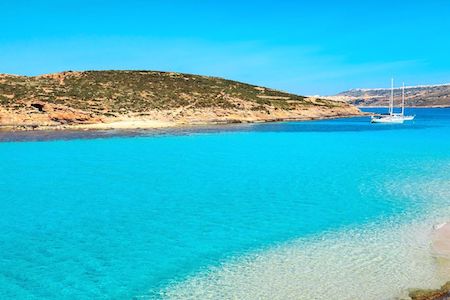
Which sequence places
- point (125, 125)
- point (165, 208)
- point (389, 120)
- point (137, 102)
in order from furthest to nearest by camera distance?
point (389, 120)
point (137, 102)
point (125, 125)
point (165, 208)

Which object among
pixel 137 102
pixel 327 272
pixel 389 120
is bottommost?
pixel 327 272

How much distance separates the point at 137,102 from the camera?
103 m

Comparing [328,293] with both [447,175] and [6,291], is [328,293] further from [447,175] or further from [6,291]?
[447,175]

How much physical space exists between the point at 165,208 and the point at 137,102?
83.4m

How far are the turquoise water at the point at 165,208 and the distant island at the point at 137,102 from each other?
45458 mm

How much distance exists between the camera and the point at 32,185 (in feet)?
97.2

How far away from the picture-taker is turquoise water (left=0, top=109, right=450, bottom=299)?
1396cm

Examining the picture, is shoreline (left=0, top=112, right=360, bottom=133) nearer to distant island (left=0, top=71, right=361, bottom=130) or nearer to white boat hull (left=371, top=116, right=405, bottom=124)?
distant island (left=0, top=71, right=361, bottom=130)

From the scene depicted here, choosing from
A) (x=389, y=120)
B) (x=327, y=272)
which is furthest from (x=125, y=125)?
(x=327, y=272)

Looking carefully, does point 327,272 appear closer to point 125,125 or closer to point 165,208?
point 165,208

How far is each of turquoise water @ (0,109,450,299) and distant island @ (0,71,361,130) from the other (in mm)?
45458

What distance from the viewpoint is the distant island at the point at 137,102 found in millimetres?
89875

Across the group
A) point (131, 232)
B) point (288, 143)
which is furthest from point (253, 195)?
point (288, 143)

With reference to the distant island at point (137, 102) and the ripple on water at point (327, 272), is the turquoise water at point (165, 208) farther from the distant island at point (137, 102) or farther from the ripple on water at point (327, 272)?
the distant island at point (137, 102)
